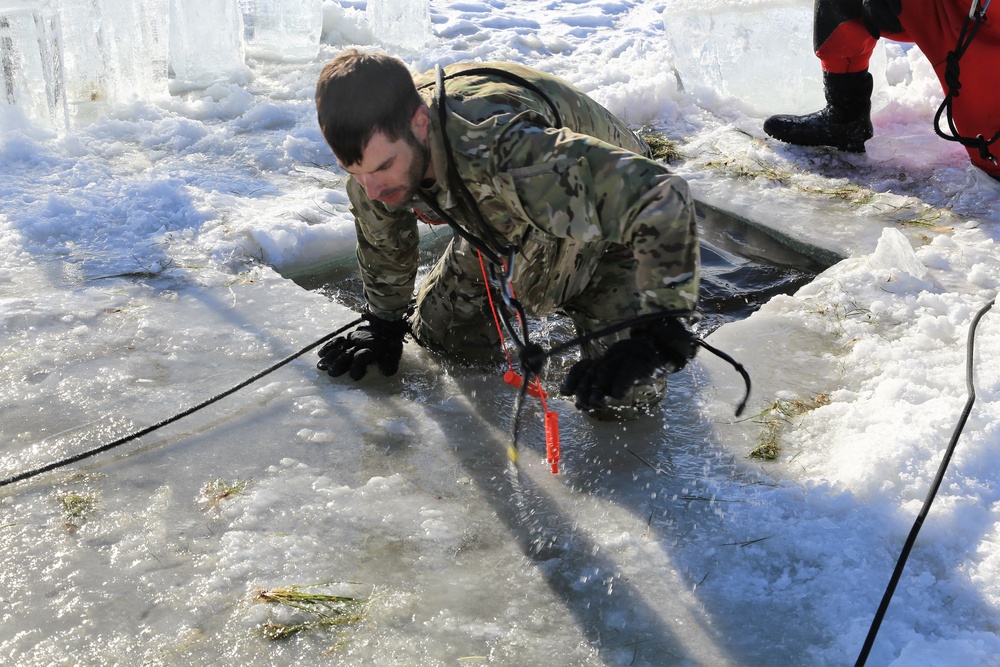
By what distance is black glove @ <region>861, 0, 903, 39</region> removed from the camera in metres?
4.24

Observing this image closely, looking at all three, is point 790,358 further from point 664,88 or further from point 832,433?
point 664,88

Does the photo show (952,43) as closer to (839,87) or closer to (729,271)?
(839,87)

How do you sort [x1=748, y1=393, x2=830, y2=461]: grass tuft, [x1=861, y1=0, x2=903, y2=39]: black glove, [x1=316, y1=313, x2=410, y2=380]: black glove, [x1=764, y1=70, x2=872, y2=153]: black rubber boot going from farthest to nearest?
[x1=764, y1=70, x2=872, y2=153]: black rubber boot < [x1=861, y1=0, x2=903, y2=39]: black glove < [x1=316, y1=313, x2=410, y2=380]: black glove < [x1=748, y1=393, x2=830, y2=461]: grass tuft

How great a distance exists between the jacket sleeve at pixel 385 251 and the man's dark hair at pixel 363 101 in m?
0.62

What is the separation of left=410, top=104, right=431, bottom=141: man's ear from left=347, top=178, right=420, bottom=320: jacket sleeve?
0.58 metres

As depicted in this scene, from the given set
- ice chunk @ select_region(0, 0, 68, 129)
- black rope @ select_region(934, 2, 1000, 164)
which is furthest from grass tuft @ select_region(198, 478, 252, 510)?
black rope @ select_region(934, 2, 1000, 164)

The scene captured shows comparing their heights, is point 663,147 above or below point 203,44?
below

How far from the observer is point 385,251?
301cm

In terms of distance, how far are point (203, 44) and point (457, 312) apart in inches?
152

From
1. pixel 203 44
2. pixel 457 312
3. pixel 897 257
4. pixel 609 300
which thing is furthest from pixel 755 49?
pixel 203 44

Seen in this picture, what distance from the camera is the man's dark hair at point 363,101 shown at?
2.15 m

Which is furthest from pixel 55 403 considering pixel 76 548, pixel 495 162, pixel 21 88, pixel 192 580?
pixel 21 88

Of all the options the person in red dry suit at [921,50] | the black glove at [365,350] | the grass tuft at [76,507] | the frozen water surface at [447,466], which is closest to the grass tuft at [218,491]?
the frozen water surface at [447,466]

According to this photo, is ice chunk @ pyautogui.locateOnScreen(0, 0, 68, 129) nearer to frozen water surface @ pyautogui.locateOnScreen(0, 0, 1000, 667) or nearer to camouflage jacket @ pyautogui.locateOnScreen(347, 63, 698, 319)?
frozen water surface @ pyautogui.locateOnScreen(0, 0, 1000, 667)
